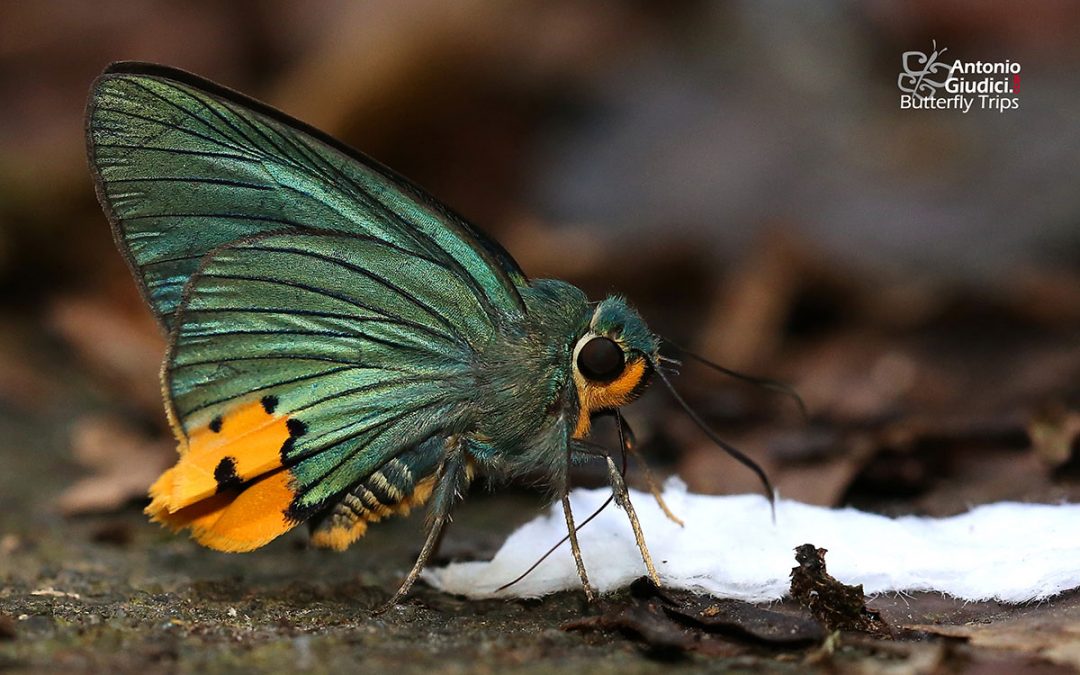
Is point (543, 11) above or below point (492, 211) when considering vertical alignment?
above

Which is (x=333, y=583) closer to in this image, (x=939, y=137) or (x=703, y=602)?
(x=703, y=602)

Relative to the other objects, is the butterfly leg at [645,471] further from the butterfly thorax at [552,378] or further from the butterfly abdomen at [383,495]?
the butterfly abdomen at [383,495]

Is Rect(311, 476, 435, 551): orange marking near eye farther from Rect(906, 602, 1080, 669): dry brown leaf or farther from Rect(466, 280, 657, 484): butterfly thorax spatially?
Rect(906, 602, 1080, 669): dry brown leaf

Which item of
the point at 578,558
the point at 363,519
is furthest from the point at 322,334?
the point at 578,558

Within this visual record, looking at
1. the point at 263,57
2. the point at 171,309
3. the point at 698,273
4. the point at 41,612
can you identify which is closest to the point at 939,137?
the point at 698,273

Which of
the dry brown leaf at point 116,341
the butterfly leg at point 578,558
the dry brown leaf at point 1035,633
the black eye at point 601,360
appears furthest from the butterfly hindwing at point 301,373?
the dry brown leaf at point 116,341
